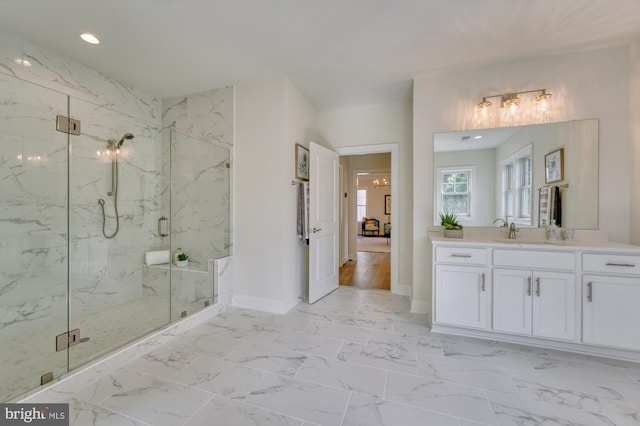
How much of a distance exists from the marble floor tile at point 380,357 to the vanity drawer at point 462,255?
89 cm

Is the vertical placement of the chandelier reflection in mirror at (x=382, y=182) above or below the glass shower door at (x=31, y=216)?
above

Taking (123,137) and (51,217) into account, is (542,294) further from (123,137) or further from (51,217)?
(123,137)

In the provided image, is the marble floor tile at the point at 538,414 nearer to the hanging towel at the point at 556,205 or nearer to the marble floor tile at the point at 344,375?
the marble floor tile at the point at 344,375

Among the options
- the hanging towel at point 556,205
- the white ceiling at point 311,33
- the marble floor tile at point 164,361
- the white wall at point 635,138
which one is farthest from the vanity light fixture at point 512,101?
the marble floor tile at point 164,361

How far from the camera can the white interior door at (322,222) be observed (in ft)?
10.4

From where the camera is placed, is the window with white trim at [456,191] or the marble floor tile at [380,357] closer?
the marble floor tile at [380,357]

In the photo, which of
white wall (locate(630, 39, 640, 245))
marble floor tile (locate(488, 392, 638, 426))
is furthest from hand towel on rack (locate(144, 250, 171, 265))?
white wall (locate(630, 39, 640, 245))

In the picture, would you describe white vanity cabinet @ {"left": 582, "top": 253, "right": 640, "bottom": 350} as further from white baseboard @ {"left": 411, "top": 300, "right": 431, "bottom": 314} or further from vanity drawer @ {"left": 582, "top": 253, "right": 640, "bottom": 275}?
white baseboard @ {"left": 411, "top": 300, "right": 431, "bottom": 314}

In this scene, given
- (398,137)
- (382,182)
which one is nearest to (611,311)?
(398,137)

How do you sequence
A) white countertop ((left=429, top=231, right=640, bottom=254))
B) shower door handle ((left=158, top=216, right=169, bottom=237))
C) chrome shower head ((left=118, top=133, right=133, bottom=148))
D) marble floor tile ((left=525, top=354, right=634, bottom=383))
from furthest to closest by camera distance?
shower door handle ((left=158, top=216, right=169, bottom=237)) < chrome shower head ((left=118, top=133, right=133, bottom=148)) < white countertop ((left=429, top=231, right=640, bottom=254)) < marble floor tile ((left=525, top=354, right=634, bottom=383))

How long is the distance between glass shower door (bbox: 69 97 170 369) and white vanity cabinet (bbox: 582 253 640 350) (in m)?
3.64

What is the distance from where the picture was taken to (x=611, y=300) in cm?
194

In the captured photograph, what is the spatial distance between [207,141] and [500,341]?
3.80 meters

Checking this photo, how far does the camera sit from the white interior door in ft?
10.4
